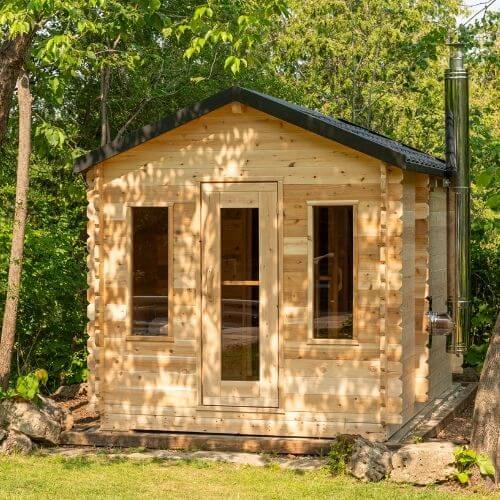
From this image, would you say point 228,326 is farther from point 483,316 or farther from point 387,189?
point 483,316

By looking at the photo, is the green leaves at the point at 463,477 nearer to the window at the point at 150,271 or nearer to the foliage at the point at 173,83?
the foliage at the point at 173,83

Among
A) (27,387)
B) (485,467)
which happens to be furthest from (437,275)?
(27,387)

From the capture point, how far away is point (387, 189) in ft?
35.6

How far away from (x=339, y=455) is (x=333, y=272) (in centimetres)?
193

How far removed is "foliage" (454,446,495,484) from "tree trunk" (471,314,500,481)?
0.13m

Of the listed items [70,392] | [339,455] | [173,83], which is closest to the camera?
[339,455]

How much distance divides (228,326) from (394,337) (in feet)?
5.47

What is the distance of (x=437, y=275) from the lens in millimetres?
13391

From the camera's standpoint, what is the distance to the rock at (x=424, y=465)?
9547 millimetres

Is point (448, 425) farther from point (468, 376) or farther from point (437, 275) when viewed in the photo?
point (468, 376)

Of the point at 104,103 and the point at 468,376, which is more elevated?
the point at 104,103

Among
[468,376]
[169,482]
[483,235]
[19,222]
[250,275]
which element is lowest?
[169,482]

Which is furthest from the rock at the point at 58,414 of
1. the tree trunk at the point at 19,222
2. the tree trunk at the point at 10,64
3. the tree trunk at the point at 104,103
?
the tree trunk at the point at 104,103

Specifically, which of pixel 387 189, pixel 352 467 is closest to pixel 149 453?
pixel 352 467
